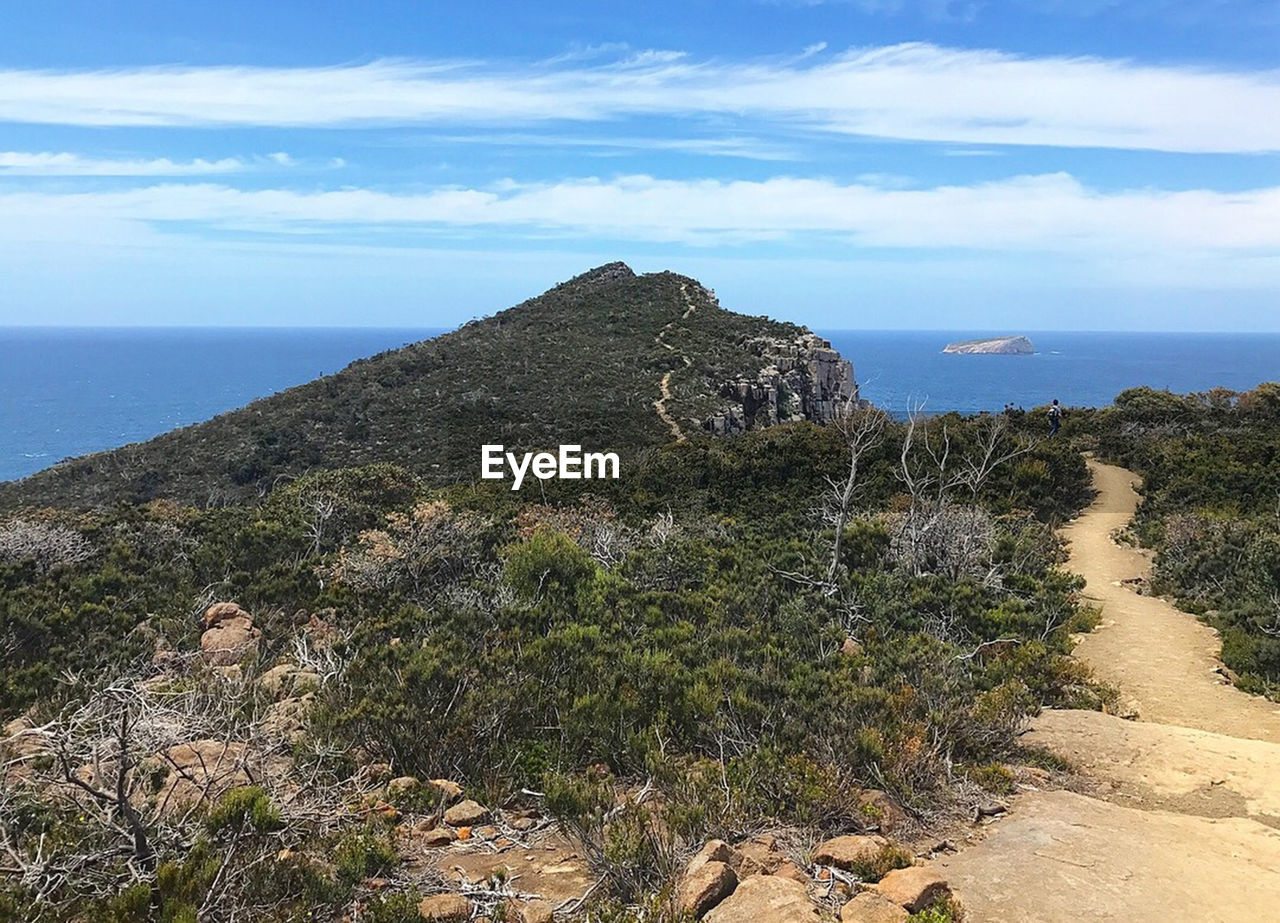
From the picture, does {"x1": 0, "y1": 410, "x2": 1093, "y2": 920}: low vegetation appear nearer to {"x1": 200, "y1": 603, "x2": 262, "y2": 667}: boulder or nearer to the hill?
{"x1": 200, "y1": 603, "x2": 262, "y2": 667}: boulder

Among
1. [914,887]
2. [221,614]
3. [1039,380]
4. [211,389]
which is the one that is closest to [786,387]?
[221,614]

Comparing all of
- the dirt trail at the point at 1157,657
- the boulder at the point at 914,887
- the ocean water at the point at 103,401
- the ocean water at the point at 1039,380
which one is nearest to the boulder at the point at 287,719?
the boulder at the point at 914,887

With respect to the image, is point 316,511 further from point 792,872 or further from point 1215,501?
point 1215,501

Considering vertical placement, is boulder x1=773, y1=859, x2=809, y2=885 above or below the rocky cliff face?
below

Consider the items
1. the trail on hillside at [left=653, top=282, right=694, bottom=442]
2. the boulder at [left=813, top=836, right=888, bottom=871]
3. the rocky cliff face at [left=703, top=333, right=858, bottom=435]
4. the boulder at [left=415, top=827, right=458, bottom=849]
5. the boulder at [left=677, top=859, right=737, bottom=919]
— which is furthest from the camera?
the rocky cliff face at [left=703, top=333, right=858, bottom=435]

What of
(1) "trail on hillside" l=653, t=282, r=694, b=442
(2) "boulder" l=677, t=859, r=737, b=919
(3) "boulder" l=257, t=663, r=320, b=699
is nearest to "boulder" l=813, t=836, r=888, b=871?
(2) "boulder" l=677, t=859, r=737, b=919

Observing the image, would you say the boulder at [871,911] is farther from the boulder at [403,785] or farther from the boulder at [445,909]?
the boulder at [403,785]
